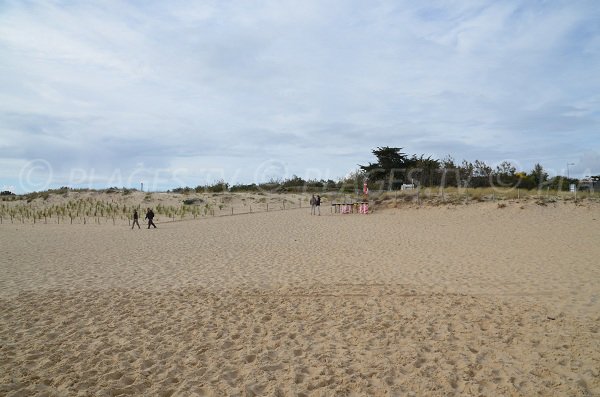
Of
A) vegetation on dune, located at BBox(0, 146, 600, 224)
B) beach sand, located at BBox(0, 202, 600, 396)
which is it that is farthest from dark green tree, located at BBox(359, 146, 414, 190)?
beach sand, located at BBox(0, 202, 600, 396)

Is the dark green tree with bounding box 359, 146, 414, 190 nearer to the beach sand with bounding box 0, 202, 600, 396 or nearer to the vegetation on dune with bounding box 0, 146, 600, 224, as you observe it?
the vegetation on dune with bounding box 0, 146, 600, 224

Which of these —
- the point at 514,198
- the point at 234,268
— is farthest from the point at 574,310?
the point at 514,198

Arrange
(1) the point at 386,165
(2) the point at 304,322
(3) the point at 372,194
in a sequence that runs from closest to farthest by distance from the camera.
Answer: (2) the point at 304,322, (3) the point at 372,194, (1) the point at 386,165

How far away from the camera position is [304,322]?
243 inches

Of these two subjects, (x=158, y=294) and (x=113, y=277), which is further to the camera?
(x=113, y=277)

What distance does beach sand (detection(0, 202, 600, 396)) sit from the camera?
4.34m

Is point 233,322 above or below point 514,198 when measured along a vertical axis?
below

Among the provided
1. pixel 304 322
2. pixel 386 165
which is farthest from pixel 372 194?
pixel 304 322

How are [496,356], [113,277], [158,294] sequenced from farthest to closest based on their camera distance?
[113,277] → [158,294] → [496,356]

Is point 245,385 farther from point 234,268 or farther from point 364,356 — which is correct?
point 234,268

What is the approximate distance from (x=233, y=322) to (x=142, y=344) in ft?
4.53

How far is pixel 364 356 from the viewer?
16.1ft

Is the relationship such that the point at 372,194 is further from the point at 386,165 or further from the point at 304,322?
the point at 304,322

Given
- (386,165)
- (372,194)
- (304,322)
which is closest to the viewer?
(304,322)
